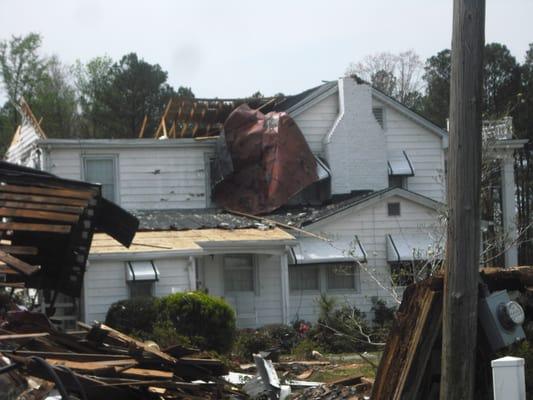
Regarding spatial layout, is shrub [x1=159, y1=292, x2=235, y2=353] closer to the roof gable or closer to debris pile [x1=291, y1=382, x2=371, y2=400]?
the roof gable

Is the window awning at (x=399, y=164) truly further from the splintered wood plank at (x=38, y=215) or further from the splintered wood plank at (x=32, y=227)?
the splintered wood plank at (x=32, y=227)

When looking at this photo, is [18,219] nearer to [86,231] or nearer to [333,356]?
[86,231]

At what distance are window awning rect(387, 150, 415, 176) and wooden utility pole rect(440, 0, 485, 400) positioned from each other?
2173cm

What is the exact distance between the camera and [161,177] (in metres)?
29.8

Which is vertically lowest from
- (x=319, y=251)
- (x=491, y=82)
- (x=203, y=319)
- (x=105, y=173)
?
(x=203, y=319)

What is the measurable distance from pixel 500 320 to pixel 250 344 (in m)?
13.1

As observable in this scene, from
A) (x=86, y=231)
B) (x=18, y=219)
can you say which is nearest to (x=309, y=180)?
(x=86, y=231)

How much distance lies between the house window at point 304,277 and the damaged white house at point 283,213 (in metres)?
0.03

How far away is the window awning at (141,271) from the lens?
24.3m

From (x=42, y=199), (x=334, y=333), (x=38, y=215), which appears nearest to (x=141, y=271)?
Answer: (x=334, y=333)

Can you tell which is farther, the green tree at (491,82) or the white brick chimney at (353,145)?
the green tree at (491,82)

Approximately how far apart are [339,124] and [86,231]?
41.2ft

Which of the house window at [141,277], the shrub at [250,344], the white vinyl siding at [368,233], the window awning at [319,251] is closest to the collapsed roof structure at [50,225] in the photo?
the shrub at [250,344]

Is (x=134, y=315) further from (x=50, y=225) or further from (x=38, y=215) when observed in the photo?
(x=38, y=215)
